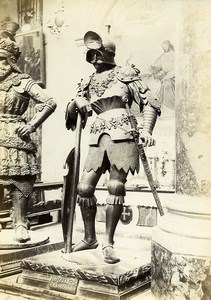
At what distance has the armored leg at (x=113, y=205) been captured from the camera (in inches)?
123

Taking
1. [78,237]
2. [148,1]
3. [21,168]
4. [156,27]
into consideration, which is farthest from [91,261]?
[148,1]

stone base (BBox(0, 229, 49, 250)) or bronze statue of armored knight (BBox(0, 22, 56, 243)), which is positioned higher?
bronze statue of armored knight (BBox(0, 22, 56, 243))

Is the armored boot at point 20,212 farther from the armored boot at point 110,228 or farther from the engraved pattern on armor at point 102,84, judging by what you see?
the engraved pattern on armor at point 102,84

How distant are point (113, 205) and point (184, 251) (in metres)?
0.78

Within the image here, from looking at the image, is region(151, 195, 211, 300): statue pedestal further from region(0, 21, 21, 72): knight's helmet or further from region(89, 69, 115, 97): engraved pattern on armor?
region(0, 21, 21, 72): knight's helmet

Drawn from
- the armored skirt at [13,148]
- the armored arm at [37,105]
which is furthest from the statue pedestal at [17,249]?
the armored arm at [37,105]

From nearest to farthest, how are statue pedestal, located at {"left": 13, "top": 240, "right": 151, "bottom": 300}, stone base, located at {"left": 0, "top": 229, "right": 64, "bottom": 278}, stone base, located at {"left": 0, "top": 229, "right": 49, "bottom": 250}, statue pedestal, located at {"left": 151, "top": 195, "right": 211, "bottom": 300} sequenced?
statue pedestal, located at {"left": 151, "top": 195, "right": 211, "bottom": 300} → statue pedestal, located at {"left": 13, "top": 240, "right": 151, "bottom": 300} → stone base, located at {"left": 0, "top": 229, "right": 64, "bottom": 278} → stone base, located at {"left": 0, "top": 229, "right": 49, "bottom": 250}

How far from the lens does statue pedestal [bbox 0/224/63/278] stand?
3.56 meters

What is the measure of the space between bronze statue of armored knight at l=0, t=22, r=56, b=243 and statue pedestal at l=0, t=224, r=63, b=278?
2.9 inches

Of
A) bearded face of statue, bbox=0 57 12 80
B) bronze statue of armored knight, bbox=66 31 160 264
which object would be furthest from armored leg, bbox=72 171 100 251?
bearded face of statue, bbox=0 57 12 80

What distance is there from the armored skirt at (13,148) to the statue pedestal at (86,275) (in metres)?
0.81

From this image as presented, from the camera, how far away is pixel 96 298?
2.86 meters

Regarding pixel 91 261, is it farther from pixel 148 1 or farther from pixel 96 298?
pixel 148 1

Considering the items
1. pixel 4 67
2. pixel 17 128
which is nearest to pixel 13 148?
pixel 17 128
